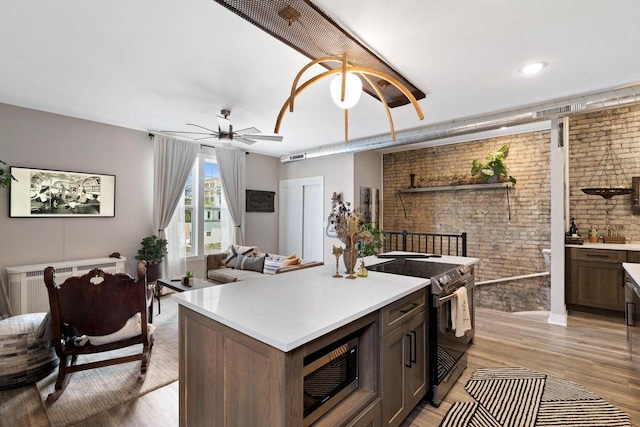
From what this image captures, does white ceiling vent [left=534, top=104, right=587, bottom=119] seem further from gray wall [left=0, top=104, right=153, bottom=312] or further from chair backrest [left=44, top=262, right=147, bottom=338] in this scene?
gray wall [left=0, top=104, right=153, bottom=312]

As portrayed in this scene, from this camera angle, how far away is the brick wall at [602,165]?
13.7ft

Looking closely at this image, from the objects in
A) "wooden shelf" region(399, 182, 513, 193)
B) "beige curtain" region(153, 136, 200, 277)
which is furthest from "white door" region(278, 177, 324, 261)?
"beige curtain" region(153, 136, 200, 277)

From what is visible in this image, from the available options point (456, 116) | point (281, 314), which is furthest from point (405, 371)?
point (456, 116)

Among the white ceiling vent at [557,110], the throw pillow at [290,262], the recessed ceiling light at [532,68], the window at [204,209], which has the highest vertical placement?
the recessed ceiling light at [532,68]

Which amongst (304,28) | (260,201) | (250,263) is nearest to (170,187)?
(250,263)

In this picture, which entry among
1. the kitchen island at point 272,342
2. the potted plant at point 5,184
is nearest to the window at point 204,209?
the potted plant at point 5,184

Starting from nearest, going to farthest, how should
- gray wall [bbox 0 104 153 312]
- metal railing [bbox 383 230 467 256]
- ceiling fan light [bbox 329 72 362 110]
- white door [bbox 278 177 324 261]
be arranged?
ceiling fan light [bbox 329 72 362 110] < gray wall [bbox 0 104 153 312] < metal railing [bbox 383 230 467 256] < white door [bbox 278 177 324 261]

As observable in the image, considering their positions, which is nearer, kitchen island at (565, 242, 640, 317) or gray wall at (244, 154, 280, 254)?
kitchen island at (565, 242, 640, 317)

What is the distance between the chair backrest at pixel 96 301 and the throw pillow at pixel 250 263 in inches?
97.2

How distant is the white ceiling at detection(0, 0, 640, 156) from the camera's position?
1.94m

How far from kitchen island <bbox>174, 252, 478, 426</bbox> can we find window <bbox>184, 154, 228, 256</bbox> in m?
3.94

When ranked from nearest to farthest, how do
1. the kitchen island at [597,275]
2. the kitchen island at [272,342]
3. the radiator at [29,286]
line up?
the kitchen island at [272,342] < the radiator at [29,286] < the kitchen island at [597,275]

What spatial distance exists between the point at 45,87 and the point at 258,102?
86.3 inches

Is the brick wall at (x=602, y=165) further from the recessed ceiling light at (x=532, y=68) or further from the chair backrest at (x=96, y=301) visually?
the chair backrest at (x=96, y=301)
